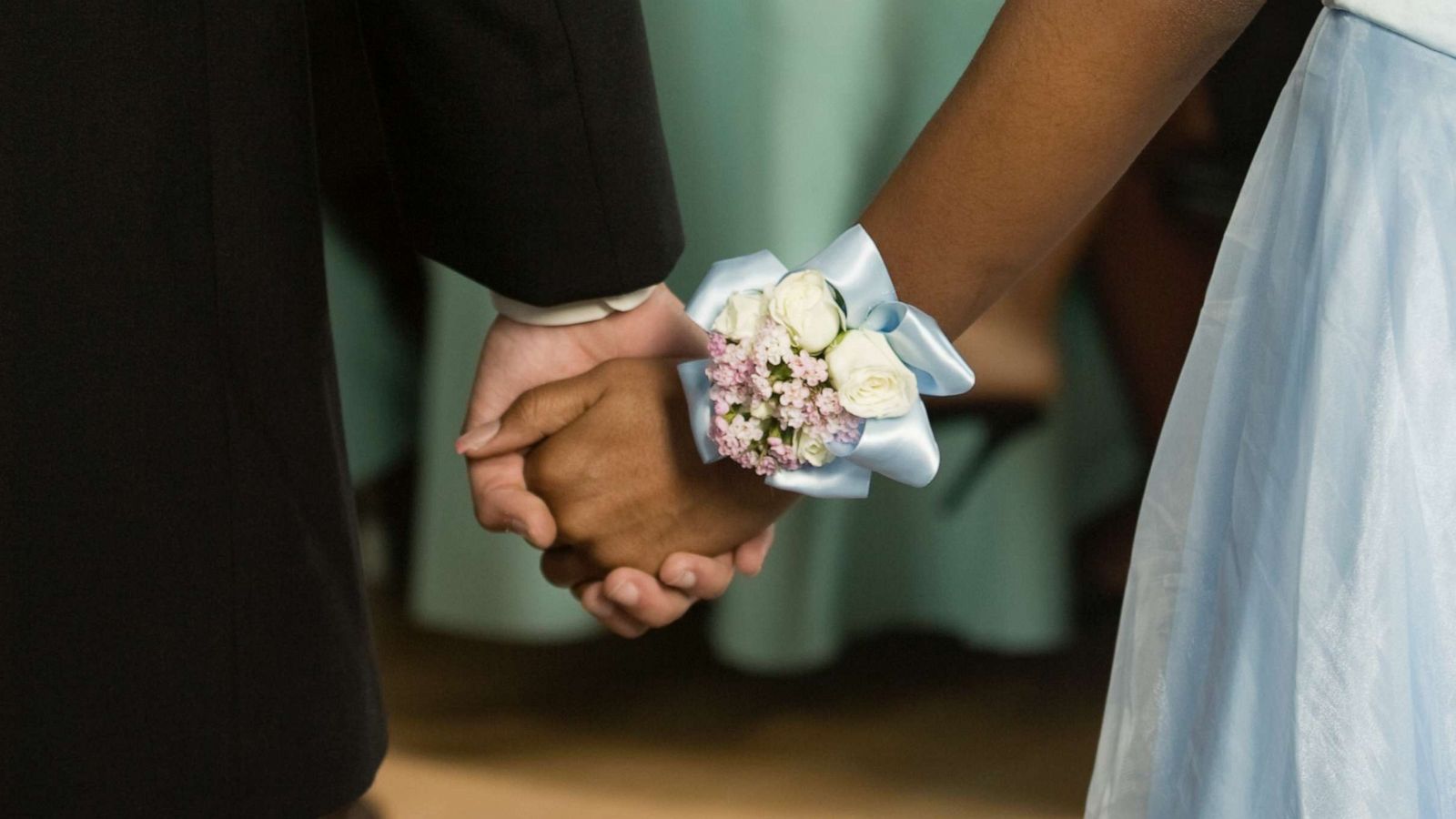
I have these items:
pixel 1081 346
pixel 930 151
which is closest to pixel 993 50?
pixel 930 151

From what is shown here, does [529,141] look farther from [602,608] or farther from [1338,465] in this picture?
[1338,465]

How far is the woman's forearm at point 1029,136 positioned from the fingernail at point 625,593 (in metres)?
0.25

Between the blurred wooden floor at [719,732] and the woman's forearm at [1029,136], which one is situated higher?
the woman's forearm at [1029,136]

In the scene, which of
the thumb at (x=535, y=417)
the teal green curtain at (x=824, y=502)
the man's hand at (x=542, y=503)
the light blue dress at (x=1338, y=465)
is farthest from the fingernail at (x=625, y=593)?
the teal green curtain at (x=824, y=502)

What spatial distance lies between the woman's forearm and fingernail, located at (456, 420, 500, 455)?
277 mm

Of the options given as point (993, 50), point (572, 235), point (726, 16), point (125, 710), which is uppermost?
point (726, 16)

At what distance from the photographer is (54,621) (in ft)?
1.93

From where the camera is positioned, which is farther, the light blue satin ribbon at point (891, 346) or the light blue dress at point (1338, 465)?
the light blue satin ribbon at point (891, 346)

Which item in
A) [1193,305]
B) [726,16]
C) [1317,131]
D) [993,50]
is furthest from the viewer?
[1193,305]

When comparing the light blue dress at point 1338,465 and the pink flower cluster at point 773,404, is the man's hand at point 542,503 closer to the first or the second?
the pink flower cluster at point 773,404

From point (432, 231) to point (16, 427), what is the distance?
0.92ft

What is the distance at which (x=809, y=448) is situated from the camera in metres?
0.71

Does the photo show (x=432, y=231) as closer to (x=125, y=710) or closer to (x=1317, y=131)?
(x=125, y=710)

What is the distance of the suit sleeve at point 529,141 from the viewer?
2.34 feet
